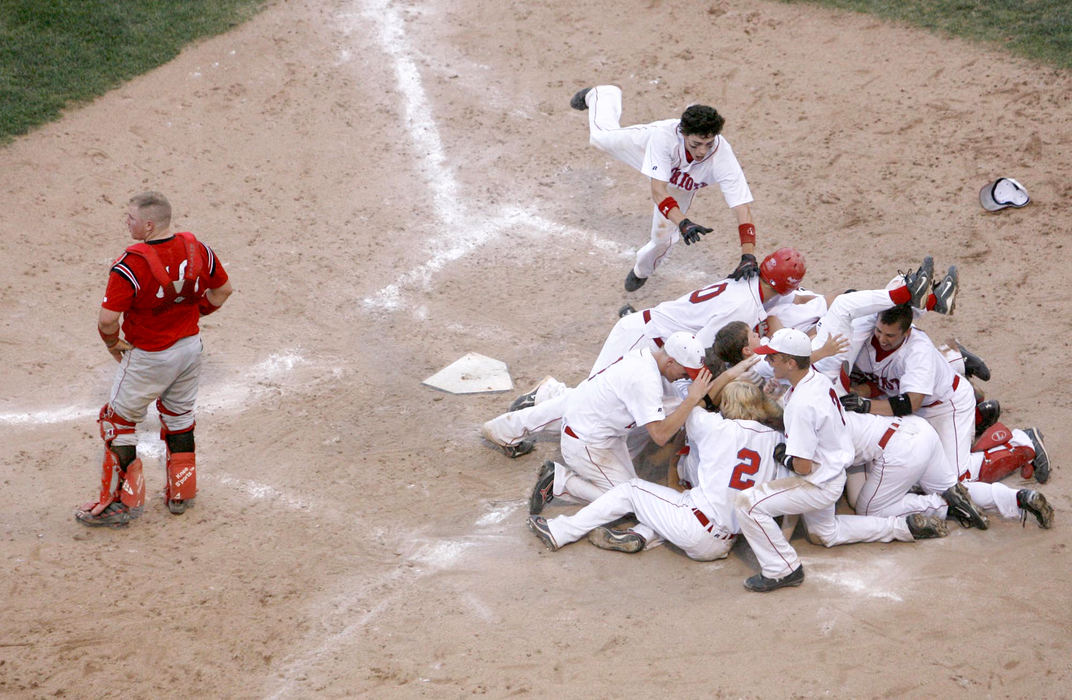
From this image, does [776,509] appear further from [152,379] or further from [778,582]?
[152,379]

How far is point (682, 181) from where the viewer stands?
29.6ft

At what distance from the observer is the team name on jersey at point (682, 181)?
29.4 ft

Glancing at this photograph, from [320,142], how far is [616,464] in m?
6.74

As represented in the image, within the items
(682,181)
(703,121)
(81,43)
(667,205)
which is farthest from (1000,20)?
(81,43)

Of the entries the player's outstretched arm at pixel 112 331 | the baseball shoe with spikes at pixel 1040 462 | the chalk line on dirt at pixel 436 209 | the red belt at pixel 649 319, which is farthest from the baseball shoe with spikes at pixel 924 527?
the player's outstretched arm at pixel 112 331

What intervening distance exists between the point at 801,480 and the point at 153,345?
4156 mm

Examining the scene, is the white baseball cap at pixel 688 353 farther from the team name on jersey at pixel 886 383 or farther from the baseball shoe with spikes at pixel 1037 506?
the baseball shoe with spikes at pixel 1037 506

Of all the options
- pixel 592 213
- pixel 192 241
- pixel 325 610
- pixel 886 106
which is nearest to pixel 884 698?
pixel 325 610

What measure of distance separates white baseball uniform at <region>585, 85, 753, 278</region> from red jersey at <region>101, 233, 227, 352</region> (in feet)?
13.4

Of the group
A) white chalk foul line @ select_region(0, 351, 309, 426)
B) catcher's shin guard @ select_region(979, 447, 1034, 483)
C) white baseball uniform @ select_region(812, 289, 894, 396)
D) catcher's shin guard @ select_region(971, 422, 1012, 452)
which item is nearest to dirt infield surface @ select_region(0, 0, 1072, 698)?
white chalk foul line @ select_region(0, 351, 309, 426)

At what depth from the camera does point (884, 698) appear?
5066 mm

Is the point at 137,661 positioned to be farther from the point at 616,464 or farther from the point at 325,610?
the point at 616,464

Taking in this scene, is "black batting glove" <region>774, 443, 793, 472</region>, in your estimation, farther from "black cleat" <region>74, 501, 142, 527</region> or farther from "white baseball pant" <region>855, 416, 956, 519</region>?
"black cleat" <region>74, 501, 142, 527</region>

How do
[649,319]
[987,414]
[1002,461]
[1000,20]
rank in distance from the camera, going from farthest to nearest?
[1000,20], [649,319], [987,414], [1002,461]
